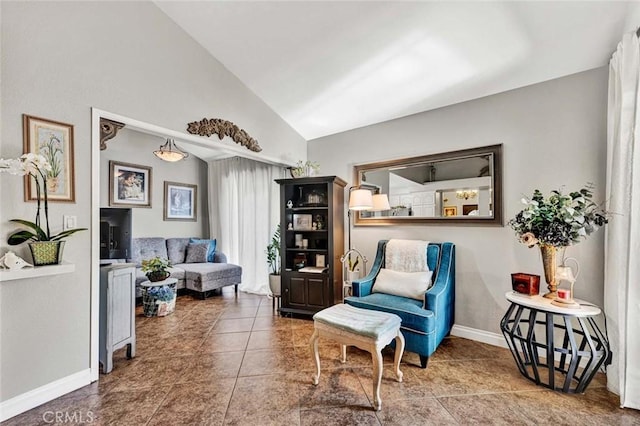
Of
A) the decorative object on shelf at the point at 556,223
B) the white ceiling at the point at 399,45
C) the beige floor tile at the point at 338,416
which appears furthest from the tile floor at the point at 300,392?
the white ceiling at the point at 399,45

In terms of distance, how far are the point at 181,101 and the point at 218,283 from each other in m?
3.01

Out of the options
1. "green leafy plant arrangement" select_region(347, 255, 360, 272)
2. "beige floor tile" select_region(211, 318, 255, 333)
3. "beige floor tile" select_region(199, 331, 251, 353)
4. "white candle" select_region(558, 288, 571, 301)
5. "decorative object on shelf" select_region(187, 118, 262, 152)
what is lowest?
"beige floor tile" select_region(211, 318, 255, 333)

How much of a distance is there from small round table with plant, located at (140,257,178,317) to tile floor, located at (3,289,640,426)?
836 mm

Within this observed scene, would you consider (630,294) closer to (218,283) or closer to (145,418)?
(145,418)

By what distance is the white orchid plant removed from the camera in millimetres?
1749

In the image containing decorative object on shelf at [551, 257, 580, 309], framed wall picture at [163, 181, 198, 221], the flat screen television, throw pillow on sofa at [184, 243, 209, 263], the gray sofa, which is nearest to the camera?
decorative object on shelf at [551, 257, 580, 309]

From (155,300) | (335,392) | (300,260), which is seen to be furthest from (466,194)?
(155,300)

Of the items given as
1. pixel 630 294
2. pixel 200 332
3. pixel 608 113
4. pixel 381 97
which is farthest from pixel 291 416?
pixel 608 113

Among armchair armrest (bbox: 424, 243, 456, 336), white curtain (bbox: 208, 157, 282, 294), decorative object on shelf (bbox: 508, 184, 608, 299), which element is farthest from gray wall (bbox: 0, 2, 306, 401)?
decorative object on shelf (bbox: 508, 184, 608, 299)

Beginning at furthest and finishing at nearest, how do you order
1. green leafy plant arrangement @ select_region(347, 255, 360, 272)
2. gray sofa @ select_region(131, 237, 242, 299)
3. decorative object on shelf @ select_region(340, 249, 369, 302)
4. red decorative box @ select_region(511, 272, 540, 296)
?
gray sofa @ select_region(131, 237, 242, 299) < green leafy plant arrangement @ select_region(347, 255, 360, 272) < decorative object on shelf @ select_region(340, 249, 369, 302) < red decorative box @ select_region(511, 272, 540, 296)

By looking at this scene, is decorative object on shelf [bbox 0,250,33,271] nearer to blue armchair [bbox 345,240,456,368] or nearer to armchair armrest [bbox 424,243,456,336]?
blue armchair [bbox 345,240,456,368]

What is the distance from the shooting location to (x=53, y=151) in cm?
207

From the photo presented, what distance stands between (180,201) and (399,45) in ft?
16.5

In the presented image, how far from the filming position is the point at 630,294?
185 centimetres
